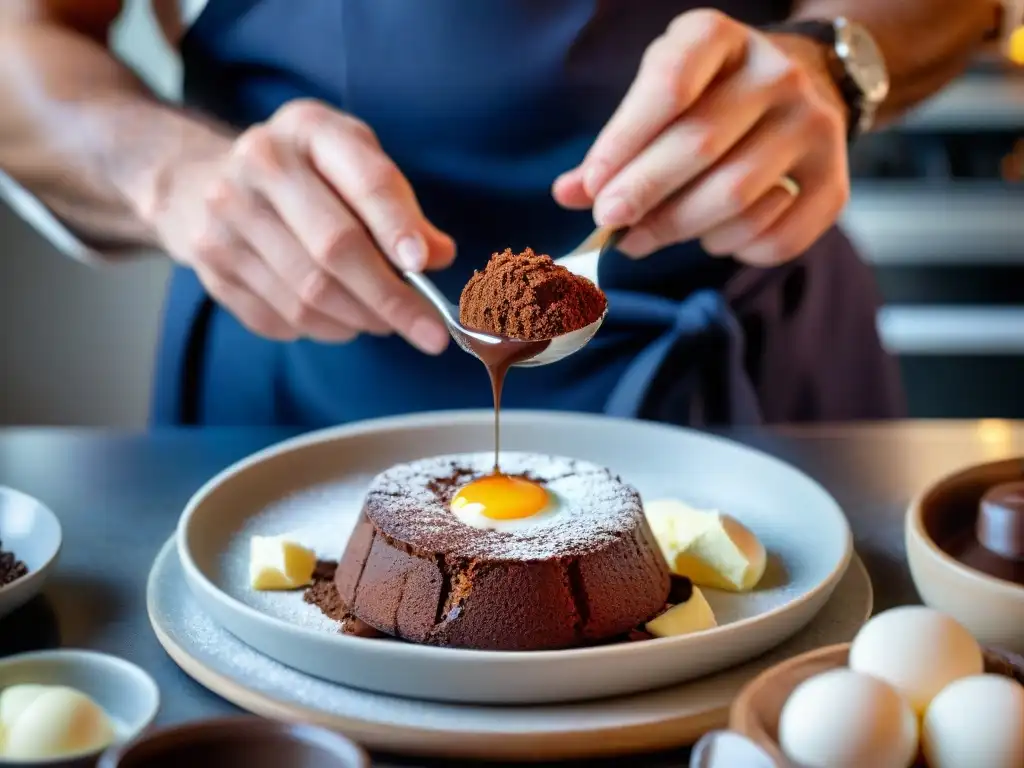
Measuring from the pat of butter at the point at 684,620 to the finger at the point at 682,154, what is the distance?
444mm

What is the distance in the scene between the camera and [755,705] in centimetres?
77

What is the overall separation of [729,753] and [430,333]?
0.80m

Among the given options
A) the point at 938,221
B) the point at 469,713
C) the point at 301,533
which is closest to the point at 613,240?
the point at 301,533

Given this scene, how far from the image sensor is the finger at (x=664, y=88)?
1287mm

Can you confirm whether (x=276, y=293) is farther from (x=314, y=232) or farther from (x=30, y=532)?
(x=30, y=532)

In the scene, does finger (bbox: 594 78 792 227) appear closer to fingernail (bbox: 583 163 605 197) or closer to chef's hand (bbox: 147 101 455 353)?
fingernail (bbox: 583 163 605 197)

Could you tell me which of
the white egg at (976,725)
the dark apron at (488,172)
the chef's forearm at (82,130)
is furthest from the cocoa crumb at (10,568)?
the white egg at (976,725)

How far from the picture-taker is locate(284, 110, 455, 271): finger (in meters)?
1.29

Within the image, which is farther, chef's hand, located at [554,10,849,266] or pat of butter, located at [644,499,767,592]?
chef's hand, located at [554,10,849,266]

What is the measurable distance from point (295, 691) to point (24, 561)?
0.41m

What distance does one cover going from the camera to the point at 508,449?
1564 millimetres

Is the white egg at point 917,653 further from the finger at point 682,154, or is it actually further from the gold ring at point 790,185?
the gold ring at point 790,185

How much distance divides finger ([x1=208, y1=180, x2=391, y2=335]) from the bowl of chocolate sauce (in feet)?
2.38

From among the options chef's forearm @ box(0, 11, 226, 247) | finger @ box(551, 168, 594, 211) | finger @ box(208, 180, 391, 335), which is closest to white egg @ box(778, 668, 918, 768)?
finger @ box(551, 168, 594, 211)
